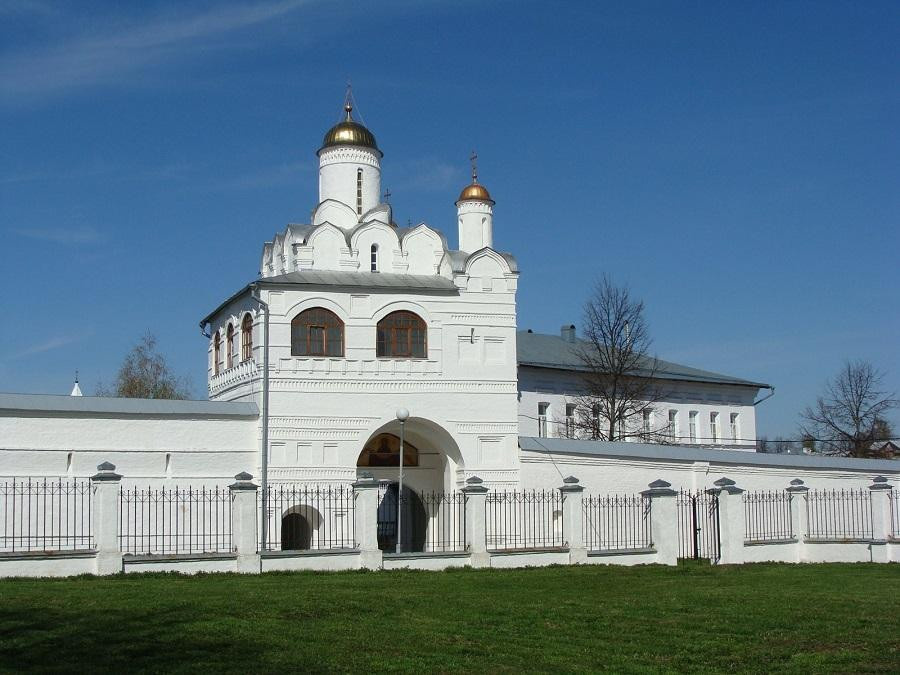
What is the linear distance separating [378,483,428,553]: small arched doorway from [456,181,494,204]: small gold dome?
778cm

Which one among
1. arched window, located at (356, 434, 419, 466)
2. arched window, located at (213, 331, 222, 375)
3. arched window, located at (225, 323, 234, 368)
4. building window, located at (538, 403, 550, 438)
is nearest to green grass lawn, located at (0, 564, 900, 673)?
arched window, located at (356, 434, 419, 466)

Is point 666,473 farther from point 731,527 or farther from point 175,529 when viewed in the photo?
point 175,529

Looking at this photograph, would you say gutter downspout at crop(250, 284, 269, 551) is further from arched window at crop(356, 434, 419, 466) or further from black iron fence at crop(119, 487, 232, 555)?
arched window at crop(356, 434, 419, 466)

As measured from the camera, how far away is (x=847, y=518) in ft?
82.4

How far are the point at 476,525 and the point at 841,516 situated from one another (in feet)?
29.9

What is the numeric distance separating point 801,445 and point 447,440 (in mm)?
22120

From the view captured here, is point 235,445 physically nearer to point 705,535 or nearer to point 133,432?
point 133,432

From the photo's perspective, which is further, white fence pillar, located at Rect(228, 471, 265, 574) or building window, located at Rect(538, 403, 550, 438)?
building window, located at Rect(538, 403, 550, 438)

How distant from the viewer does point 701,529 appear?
80.3ft

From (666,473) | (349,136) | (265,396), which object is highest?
(349,136)

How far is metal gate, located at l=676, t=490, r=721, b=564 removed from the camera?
22.4 meters

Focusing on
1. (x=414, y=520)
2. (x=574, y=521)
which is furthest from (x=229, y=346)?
(x=574, y=521)

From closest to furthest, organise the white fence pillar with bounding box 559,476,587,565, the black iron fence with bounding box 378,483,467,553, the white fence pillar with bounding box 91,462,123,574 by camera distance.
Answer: the white fence pillar with bounding box 91,462,123,574 < the white fence pillar with bounding box 559,476,587,565 < the black iron fence with bounding box 378,483,467,553

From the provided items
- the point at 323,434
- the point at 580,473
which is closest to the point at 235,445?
the point at 323,434
